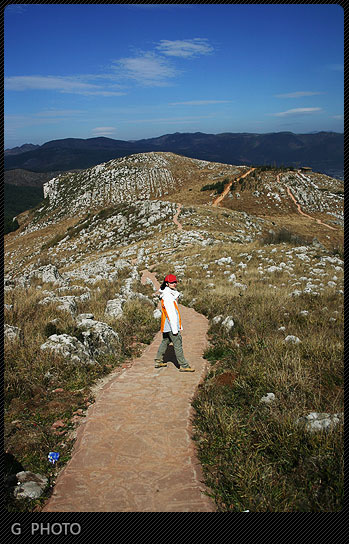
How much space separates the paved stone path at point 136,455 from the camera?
3.29 meters

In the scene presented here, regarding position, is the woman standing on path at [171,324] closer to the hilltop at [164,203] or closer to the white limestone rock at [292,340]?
the white limestone rock at [292,340]

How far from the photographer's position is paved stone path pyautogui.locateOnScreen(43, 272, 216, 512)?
3291mm

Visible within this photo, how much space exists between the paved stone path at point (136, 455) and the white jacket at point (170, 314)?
1.02 m

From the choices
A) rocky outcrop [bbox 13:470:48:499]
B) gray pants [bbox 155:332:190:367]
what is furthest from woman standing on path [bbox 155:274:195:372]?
rocky outcrop [bbox 13:470:48:499]

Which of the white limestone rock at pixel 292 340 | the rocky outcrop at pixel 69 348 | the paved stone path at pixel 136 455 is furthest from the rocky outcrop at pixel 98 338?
the white limestone rock at pixel 292 340

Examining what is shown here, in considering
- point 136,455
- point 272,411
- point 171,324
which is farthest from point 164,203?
point 136,455

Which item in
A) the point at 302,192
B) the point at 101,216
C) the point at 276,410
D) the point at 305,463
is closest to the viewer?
the point at 305,463

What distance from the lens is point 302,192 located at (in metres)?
58.1

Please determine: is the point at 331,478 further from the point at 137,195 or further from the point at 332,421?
the point at 137,195

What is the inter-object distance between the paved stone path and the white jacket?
1.02 m

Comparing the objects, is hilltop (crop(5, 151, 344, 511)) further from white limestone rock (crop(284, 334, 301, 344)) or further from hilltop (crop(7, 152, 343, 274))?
hilltop (crop(7, 152, 343, 274))

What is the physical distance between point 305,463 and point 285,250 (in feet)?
58.4

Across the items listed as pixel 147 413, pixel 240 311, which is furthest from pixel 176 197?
pixel 147 413

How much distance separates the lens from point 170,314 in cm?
656
